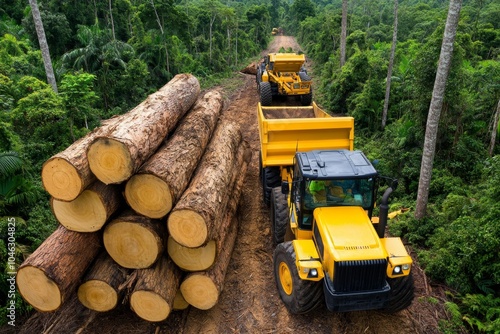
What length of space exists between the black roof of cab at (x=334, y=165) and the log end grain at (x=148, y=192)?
2011 millimetres

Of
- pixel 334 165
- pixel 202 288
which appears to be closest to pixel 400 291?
pixel 334 165

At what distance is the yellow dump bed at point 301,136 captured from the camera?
23.3 feet

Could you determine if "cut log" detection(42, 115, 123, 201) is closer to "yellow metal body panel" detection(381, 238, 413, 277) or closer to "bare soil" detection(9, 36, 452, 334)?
"bare soil" detection(9, 36, 452, 334)

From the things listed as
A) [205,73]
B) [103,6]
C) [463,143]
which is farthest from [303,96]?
[103,6]

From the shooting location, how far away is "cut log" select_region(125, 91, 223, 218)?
489 cm

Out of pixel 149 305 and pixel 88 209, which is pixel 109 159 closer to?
pixel 88 209

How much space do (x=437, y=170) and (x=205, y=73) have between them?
1684cm

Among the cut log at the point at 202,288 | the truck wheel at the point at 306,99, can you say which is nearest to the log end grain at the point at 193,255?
the cut log at the point at 202,288

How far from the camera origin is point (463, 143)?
28.7ft

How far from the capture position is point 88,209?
4.80 meters

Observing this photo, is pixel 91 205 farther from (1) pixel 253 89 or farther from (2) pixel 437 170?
(1) pixel 253 89

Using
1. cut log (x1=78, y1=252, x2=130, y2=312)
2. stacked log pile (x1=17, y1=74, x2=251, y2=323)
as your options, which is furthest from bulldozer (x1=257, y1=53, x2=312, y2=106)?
cut log (x1=78, y1=252, x2=130, y2=312)

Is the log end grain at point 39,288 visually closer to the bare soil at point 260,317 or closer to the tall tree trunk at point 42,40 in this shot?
the bare soil at point 260,317

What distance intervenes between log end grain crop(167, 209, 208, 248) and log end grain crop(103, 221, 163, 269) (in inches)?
11.6
